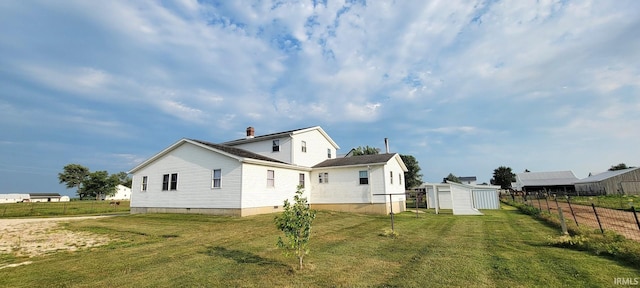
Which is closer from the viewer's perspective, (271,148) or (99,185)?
(271,148)

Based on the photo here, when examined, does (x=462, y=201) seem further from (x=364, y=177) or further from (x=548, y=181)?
(x=548, y=181)

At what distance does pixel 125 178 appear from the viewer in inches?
4611

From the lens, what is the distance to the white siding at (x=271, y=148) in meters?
22.5

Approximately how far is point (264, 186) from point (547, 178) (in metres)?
73.7

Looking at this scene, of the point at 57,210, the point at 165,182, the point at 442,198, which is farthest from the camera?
the point at 57,210

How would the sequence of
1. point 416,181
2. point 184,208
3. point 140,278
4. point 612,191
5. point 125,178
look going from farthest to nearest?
point 125,178 → point 416,181 → point 612,191 → point 184,208 → point 140,278

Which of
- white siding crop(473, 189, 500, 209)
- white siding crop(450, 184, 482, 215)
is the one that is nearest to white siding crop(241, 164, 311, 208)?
white siding crop(450, 184, 482, 215)

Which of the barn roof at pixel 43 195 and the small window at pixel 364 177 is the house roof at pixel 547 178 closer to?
the small window at pixel 364 177

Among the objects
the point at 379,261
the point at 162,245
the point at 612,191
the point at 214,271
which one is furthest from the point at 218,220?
the point at 612,191

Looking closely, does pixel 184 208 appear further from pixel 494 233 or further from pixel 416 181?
pixel 416 181

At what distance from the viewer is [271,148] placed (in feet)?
77.3

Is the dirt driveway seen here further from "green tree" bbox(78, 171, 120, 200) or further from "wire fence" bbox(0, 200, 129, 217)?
"green tree" bbox(78, 171, 120, 200)

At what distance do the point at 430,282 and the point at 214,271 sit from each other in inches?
178

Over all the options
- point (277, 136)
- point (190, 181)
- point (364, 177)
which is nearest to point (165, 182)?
point (190, 181)
